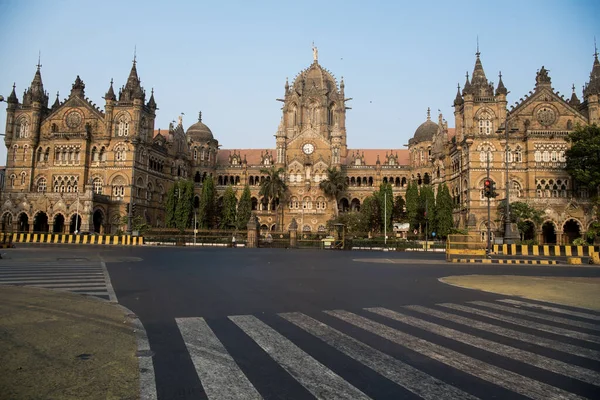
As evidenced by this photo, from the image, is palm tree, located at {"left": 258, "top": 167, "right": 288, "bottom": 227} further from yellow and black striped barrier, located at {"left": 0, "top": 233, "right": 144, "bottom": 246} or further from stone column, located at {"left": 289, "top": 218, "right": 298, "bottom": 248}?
yellow and black striped barrier, located at {"left": 0, "top": 233, "right": 144, "bottom": 246}

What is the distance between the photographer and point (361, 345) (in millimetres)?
6121

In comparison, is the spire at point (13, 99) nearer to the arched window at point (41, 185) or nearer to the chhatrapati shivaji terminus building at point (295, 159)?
the chhatrapati shivaji terminus building at point (295, 159)

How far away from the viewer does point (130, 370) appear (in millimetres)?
4855

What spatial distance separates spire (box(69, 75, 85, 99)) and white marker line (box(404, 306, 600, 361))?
66312mm

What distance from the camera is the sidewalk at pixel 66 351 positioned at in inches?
167

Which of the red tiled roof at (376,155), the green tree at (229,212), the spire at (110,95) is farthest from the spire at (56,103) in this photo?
the red tiled roof at (376,155)

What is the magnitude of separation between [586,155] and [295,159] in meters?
39.1

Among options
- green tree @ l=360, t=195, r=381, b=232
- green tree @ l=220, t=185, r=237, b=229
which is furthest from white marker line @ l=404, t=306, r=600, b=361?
green tree @ l=220, t=185, r=237, b=229

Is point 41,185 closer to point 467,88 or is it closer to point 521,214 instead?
point 467,88

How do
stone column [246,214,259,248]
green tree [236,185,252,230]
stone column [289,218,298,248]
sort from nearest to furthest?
stone column [246,214,259,248] → stone column [289,218,298,248] → green tree [236,185,252,230]

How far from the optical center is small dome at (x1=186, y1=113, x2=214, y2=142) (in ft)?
249

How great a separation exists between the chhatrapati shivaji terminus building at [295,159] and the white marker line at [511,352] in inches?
1636

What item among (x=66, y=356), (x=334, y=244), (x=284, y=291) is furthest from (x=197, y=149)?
(x=66, y=356)

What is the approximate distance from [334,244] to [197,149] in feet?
124
